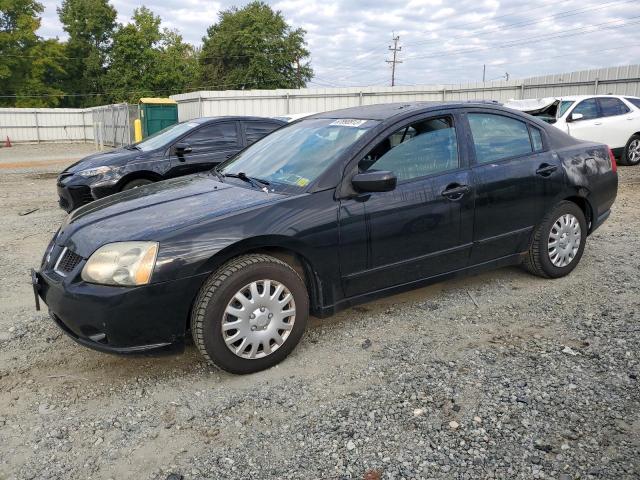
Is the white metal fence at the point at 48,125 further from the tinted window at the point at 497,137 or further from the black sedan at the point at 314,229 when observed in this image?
the tinted window at the point at 497,137

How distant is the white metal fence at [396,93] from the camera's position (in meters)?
17.1

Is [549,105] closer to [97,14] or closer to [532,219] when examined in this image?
[532,219]

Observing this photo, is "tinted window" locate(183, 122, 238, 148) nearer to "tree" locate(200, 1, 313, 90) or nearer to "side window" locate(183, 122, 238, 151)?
"side window" locate(183, 122, 238, 151)

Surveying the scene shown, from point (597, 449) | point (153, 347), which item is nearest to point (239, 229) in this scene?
point (153, 347)

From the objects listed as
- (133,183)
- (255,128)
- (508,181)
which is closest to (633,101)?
(255,128)

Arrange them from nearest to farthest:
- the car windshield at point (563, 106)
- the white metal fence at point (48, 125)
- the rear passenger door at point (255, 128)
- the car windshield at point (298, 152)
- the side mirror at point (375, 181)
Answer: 1. the side mirror at point (375, 181)
2. the car windshield at point (298, 152)
3. the rear passenger door at point (255, 128)
4. the car windshield at point (563, 106)
5. the white metal fence at point (48, 125)

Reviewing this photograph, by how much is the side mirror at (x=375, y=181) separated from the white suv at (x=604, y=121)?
9619 mm

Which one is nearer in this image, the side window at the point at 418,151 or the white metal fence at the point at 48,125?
the side window at the point at 418,151

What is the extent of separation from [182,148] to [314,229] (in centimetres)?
462

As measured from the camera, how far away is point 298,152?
3939 mm

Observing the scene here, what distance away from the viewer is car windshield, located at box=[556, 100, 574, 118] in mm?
12016

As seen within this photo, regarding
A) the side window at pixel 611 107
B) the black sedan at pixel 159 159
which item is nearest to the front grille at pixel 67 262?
the black sedan at pixel 159 159

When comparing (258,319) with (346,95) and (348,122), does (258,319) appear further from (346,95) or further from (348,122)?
(346,95)

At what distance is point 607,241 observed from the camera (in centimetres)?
606
